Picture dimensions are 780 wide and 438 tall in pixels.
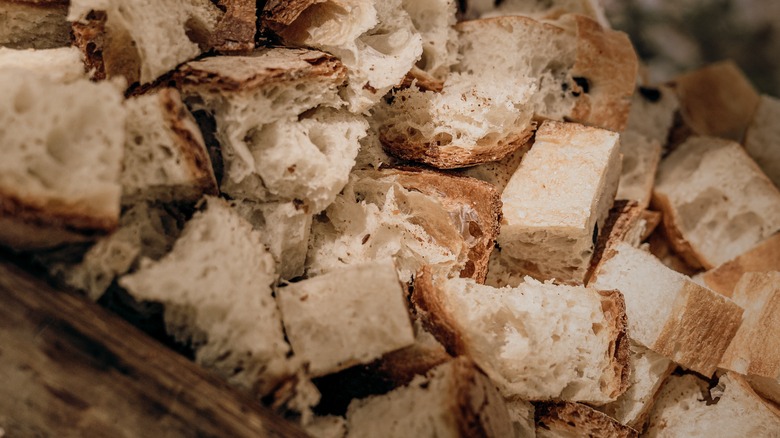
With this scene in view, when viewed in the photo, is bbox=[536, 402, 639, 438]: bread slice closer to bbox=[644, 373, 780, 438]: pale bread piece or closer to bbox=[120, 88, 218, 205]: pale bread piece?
bbox=[644, 373, 780, 438]: pale bread piece

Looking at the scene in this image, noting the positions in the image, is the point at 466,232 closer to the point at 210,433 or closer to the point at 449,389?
the point at 449,389

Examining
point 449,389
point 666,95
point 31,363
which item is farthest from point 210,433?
point 666,95

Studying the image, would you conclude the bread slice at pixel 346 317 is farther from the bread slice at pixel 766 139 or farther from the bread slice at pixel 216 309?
the bread slice at pixel 766 139

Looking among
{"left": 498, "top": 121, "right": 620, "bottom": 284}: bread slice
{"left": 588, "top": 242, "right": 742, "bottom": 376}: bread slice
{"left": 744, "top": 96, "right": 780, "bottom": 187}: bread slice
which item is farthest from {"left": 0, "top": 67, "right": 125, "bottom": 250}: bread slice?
{"left": 744, "top": 96, "right": 780, "bottom": 187}: bread slice

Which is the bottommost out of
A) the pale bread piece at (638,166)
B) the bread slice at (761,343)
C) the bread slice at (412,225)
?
the bread slice at (761,343)

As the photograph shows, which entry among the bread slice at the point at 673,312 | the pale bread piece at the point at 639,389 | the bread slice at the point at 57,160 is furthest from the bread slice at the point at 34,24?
the pale bread piece at the point at 639,389

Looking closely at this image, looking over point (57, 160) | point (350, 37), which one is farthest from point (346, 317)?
point (350, 37)
